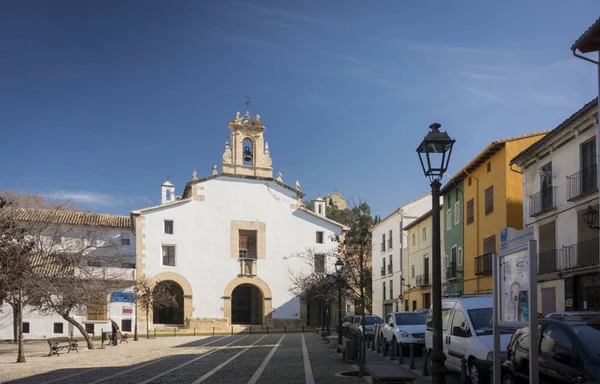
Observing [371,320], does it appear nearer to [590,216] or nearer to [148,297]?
[590,216]

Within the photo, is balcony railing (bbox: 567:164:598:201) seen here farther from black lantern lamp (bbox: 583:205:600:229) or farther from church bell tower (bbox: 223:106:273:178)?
church bell tower (bbox: 223:106:273:178)

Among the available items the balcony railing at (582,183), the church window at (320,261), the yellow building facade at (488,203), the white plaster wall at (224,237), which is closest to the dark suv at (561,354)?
the balcony railing at (582,183)

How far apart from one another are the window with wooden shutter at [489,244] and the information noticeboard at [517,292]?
21371mm

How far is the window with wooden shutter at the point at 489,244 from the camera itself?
92.4 feet

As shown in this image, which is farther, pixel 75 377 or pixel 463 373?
pixel 75 377

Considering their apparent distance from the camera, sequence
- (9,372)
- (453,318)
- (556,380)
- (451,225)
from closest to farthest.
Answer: (556,380) < (453,318) < (9,372) < (451,225)

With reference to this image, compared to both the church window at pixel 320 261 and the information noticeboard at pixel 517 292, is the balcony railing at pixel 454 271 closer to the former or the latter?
the church window at pixel 320 261

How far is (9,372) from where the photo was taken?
17641 millimetres

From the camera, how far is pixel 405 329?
19.7m

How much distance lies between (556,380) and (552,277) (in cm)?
1591

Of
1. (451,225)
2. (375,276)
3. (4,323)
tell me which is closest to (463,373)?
(451,225)

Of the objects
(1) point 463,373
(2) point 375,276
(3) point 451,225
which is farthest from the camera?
(2) point 375,276

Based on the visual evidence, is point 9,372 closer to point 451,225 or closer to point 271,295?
point 451,225

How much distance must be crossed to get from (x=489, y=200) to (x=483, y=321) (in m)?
18.1
